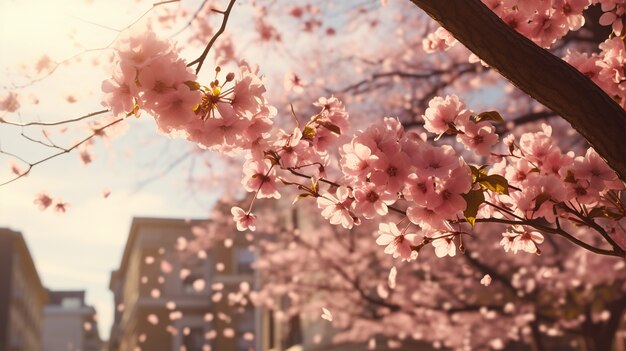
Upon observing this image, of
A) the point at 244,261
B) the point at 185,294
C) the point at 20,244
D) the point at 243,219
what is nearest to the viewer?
the point at 243,219

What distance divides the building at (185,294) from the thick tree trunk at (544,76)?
90.8 ft

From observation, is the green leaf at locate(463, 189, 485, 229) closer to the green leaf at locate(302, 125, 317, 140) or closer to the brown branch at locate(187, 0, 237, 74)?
the green leaf at locate(302, 125, 317, 140)

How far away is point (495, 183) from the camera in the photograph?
2.65m

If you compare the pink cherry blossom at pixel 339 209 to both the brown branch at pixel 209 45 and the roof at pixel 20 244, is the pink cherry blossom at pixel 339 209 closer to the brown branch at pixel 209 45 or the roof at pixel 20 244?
the brown branch at pixel 209 45

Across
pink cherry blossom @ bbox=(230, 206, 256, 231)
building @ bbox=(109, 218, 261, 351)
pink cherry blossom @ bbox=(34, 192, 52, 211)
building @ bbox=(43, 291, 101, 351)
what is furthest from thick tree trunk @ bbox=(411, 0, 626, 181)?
building @ bbox=(43, 291, 101, 351)

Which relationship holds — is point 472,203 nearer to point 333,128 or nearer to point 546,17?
point 333,128

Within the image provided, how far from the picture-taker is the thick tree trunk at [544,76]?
91.2 inches

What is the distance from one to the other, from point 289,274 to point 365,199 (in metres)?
13.1

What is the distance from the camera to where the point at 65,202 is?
5164 mm

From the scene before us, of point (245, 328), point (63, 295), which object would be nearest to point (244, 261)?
point (245, 328)

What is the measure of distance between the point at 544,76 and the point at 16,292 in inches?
1460

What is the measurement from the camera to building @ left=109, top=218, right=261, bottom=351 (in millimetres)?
30047

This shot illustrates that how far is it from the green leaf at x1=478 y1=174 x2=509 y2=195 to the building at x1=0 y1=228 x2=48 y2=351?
1319 inches

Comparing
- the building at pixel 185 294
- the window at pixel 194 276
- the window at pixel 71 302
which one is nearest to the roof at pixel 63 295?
the window at pixel 71 302
